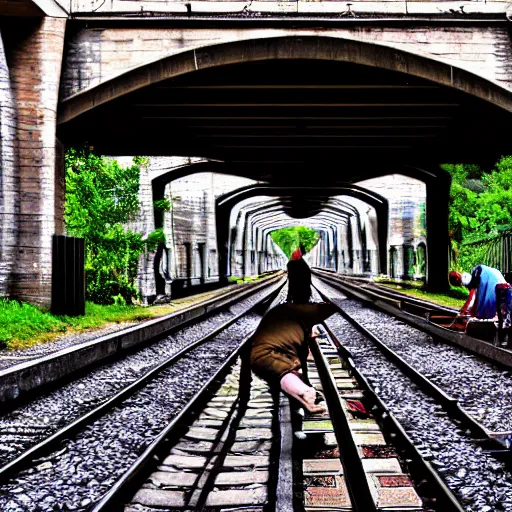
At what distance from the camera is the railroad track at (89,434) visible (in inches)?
178

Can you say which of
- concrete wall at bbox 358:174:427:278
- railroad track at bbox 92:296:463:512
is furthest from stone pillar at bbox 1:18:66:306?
concrete wall at bbox 358:174:427:278

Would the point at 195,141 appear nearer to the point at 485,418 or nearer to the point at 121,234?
the point at 121,234

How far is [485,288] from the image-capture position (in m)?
10.1

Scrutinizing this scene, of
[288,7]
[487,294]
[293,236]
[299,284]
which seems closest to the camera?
[299,284]

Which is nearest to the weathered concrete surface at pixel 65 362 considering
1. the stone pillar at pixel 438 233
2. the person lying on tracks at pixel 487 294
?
the person lying on tracks at pixel 487 294

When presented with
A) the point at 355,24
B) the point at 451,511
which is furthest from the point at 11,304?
the point at 451,511

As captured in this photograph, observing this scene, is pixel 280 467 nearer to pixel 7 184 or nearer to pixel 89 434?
pixel 89 434

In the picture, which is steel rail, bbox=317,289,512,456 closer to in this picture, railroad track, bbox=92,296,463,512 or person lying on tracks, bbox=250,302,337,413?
person lying on tracks, bbox=250,302,337,413

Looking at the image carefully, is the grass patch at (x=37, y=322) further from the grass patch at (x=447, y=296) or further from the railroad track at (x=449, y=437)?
the grass patch at (x=447, y=296)

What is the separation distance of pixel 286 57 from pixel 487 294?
661 cm

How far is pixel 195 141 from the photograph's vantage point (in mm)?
20859

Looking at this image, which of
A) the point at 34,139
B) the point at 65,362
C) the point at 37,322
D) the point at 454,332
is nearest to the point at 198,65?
the point at 34,139

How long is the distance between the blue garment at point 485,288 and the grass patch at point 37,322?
696 cm

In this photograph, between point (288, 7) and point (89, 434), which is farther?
point (288, 7)
